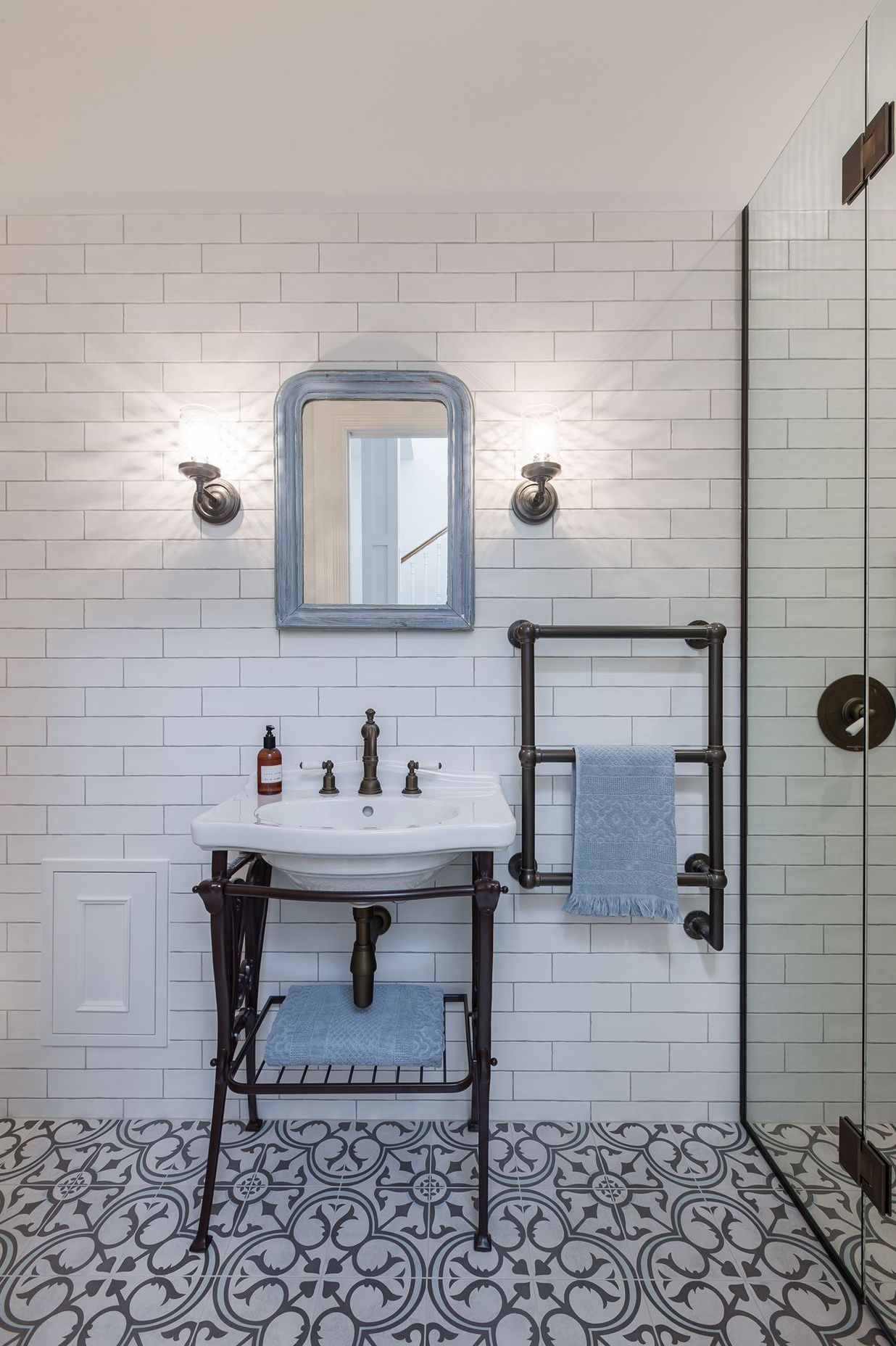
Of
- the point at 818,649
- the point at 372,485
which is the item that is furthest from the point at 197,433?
the point at 818,649

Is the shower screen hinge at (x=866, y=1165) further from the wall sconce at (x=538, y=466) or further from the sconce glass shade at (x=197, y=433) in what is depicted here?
the sconce glass shade at (x=197, y=433)

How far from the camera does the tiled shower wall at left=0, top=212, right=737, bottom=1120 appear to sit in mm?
1594

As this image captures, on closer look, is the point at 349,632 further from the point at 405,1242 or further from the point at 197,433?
the point at 405,1242

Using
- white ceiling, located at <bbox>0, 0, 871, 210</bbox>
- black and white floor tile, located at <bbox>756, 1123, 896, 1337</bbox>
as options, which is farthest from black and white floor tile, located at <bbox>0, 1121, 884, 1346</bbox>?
white ceiling, located at <bbox>0, 0, 871, 210</bbox>

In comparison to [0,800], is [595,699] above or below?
above

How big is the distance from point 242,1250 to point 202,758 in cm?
104

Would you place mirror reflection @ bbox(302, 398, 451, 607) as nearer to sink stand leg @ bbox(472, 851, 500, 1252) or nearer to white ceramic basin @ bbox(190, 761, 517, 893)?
white ceramic basin @ bbox(190, 761, 517, 893)

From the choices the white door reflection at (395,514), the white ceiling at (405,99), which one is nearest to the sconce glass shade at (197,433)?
the white door reflection at (395,514)

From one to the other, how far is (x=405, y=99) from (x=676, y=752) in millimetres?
1731

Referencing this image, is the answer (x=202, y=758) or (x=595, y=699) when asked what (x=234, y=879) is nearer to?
(x=202, y=758)

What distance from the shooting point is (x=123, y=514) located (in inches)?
63.4

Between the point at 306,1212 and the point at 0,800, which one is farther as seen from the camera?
the point at 0,800

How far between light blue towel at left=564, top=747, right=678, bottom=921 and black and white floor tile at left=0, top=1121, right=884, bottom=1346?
0.61 metres

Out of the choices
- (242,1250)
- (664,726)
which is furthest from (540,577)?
(242,1250)
